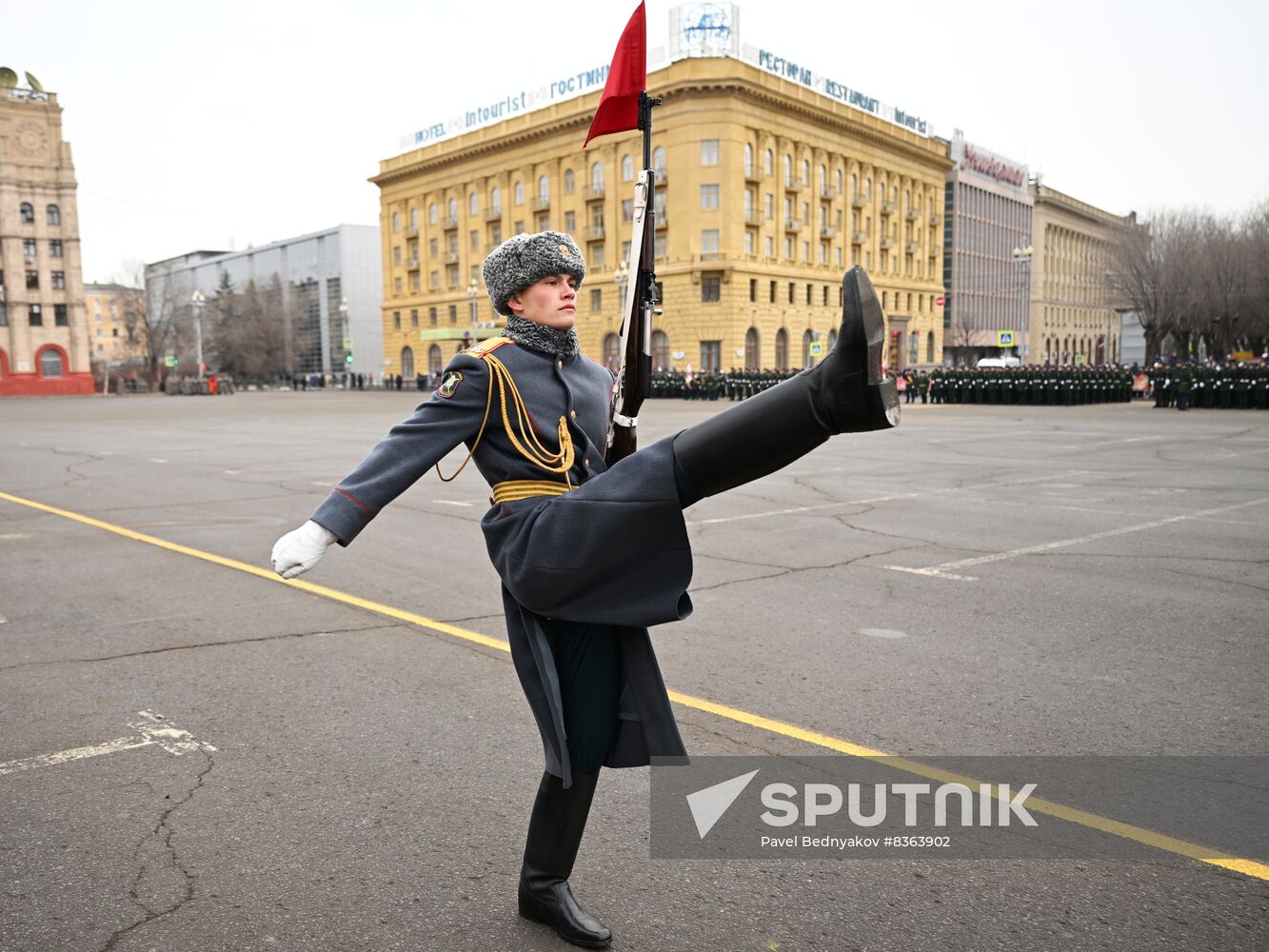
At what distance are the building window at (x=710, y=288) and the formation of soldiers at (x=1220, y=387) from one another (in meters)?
31.1

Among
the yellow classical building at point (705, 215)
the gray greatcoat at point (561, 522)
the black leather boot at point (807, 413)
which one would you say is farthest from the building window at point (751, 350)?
the black leather boot at point (807, 413)

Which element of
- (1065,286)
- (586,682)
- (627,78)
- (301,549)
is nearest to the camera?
(301,549)

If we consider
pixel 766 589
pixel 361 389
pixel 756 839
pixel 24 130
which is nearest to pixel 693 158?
pixel 361 389

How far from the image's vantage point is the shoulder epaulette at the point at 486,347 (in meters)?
2.72

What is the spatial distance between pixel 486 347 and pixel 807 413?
1001 millimetres

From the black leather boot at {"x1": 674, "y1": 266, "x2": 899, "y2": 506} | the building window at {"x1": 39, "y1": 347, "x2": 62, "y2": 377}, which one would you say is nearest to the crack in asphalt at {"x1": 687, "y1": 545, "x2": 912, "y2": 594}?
the black leather boot at {"x1": 674, "y1": 266, "x2": 899, "y2": 506}

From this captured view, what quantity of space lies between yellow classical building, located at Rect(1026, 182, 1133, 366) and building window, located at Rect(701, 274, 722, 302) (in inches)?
2154

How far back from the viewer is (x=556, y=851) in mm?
2744

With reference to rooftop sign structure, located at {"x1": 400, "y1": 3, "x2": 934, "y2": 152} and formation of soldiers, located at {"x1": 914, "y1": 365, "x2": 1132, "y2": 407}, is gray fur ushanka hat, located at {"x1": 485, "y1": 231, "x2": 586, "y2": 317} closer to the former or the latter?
formation of soldiers, located at {"x1": 914, "y1": 365, "x2": 1132, "y2": 407}

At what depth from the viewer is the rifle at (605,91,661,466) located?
2908mm

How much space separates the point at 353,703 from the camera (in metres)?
4.60

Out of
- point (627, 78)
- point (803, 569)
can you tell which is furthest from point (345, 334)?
point (627, 78)

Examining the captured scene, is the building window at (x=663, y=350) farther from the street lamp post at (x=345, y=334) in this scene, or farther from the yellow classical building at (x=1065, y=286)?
the yellow classical building at (x=1065, y=286)

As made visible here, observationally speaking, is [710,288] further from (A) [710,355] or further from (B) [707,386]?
(B) [707,386]
